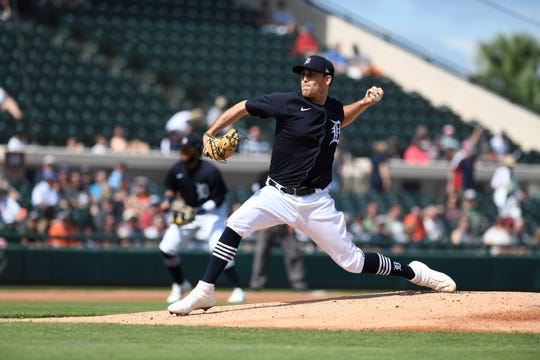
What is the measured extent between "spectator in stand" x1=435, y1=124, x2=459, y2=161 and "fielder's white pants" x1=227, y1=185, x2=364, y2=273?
14394 mm

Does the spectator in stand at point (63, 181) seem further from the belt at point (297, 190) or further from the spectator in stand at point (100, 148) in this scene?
the belt at point (297, 190)

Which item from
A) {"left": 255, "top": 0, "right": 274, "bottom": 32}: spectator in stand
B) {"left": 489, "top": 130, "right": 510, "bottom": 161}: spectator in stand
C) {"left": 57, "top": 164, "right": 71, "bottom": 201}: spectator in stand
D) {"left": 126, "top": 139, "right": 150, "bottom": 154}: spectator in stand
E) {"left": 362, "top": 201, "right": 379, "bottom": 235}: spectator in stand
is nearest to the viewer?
{"left": 57, "top": 164, "right": 71, "bottom": 201}: spectator in stand

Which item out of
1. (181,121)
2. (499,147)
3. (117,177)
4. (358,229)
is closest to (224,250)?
(358,229)

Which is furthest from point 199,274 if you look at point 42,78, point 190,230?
point 42,78

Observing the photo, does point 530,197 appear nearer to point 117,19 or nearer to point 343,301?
point 117,19

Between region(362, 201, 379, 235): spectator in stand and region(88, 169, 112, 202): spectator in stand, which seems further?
region(362, 201, 379, 235): spectator in stand

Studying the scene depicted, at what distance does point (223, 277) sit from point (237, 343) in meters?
9.84

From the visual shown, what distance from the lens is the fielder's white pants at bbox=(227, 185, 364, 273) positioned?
7.64 meters

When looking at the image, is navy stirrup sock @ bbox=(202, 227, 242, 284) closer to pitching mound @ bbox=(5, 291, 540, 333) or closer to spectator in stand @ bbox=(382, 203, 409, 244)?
pitching mound @ bbox=(5, 291, 540, 333)

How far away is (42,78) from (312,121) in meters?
13.6

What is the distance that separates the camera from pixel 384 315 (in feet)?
Answer: 25.2

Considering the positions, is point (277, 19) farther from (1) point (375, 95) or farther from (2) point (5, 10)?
(1) point (375, 95)

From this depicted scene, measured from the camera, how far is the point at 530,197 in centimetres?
2195

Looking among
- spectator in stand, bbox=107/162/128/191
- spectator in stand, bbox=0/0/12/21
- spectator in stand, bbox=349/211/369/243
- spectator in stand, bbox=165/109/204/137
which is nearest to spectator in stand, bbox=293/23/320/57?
spectator in stand, bbox=165/109/204/137
